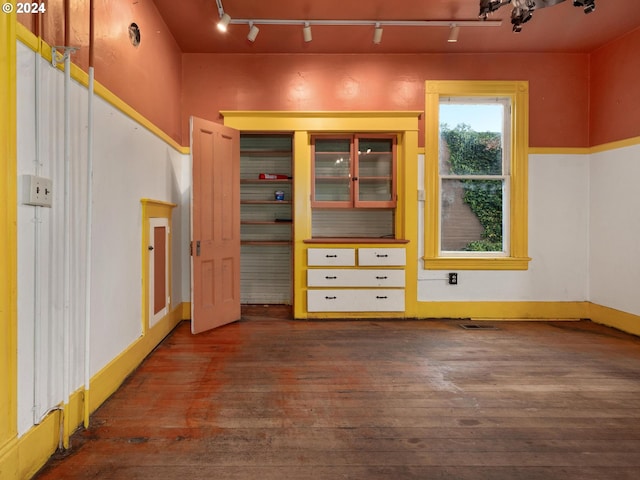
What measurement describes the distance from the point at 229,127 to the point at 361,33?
1681 mm

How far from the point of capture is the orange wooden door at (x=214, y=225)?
137 inches

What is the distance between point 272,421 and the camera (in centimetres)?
199

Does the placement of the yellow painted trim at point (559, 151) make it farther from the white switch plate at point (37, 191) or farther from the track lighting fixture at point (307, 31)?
the white switch plate at point (37, 191)

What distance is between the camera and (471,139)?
13.7 feet

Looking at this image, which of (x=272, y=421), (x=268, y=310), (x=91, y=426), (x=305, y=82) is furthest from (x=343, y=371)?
(x=305, y=82)

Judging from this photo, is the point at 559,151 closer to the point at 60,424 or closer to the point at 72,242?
the point at 72,242

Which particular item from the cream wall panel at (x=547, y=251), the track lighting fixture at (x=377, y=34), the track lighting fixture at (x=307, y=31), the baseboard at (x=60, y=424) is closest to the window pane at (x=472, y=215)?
the cream wall panel at (x=547, y=251)

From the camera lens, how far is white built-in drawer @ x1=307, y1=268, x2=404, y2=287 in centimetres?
402

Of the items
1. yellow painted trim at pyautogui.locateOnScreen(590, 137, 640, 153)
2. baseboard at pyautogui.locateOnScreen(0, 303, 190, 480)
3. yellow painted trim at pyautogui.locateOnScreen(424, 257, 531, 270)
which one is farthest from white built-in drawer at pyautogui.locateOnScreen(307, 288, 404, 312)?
yellow painted trim at pyautogui.locateOnScreen(590, 137, 640, 153)

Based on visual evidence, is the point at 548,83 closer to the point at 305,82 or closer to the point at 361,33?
the point at 361,33

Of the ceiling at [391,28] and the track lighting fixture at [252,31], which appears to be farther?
the track lighting fixture at [252,31]

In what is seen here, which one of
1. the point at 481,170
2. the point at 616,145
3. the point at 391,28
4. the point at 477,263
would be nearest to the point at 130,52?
the point at 391,28

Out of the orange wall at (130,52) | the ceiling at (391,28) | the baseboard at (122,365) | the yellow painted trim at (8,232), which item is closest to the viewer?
the yellow painted trim at (8,232)

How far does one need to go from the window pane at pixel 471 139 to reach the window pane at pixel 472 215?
17cm
